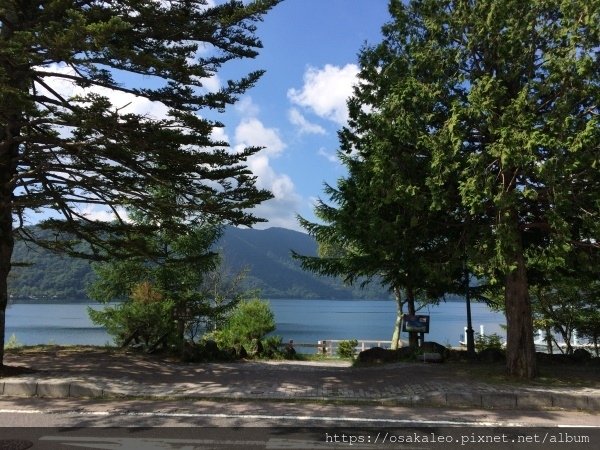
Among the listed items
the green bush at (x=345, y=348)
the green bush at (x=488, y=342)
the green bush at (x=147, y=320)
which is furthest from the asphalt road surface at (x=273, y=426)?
the green bush at (x=345, y=348)

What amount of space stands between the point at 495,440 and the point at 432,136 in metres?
6.52

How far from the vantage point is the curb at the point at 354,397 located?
27.6 ft

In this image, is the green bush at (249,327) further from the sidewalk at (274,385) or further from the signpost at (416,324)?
the signpost at (416,324)

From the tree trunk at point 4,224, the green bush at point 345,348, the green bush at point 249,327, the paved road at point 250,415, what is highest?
the tree trunk at point 4,224

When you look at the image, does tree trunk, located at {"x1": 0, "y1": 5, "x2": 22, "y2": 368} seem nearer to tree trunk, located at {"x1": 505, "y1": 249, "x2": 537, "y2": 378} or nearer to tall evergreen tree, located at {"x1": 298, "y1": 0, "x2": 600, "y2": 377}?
tall evergreen tree, located at {"x1": 298, "y1": 0, "x2": 600, "y2": 377}

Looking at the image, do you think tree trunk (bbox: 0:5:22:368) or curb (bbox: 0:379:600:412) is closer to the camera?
curb (bbox: 0:379:600:412)

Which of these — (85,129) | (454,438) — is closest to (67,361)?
(85,129)

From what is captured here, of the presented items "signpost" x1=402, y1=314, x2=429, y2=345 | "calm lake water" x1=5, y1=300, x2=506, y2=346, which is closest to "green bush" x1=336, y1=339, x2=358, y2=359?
"calm lake water" x1=5, y1=300, x2=506, y2=346

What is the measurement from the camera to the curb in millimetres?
8406

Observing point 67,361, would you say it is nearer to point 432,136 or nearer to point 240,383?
point 240,383

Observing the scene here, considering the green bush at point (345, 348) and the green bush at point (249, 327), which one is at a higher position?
the green bush at point (249, 327)

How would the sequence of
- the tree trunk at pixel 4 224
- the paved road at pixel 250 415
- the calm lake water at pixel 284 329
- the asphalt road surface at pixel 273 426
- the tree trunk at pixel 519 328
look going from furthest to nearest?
the calm lake water at pixel 284 329 < the tree trunk at pixel 519 328 < the tree trunk at pixel 4 224 < the paved road at pixel 250 415 < the asphalt road surface at pixel 273 426

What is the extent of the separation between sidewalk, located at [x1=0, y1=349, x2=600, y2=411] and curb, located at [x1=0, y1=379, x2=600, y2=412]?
2 centimetres

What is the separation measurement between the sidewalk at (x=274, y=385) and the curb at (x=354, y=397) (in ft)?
0.05
